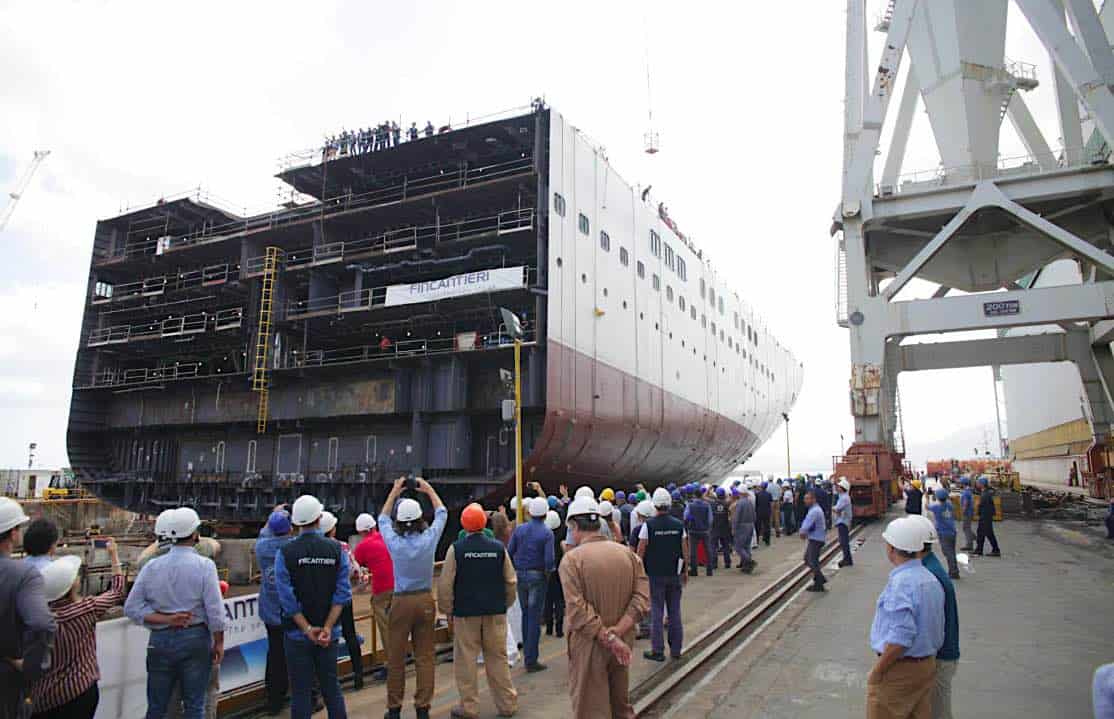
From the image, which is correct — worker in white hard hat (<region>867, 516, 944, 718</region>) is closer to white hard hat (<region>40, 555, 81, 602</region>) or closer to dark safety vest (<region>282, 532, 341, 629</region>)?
dark safety vest (<region>282, 532, 341, 629</region>)

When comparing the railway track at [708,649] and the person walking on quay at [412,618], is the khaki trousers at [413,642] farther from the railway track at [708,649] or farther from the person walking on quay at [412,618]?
the railway track at [708,649]

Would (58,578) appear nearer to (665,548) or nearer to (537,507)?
(537,507)

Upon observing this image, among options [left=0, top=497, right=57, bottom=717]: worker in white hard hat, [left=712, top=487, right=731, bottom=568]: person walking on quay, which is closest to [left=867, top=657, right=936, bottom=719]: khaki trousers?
[left=0, top=497, right=57, bottom=717]: worker in white hard hat

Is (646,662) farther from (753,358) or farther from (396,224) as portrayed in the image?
(753,358)

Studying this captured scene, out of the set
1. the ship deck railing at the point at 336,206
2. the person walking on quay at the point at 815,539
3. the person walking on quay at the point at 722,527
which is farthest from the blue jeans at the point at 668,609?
the ship deck railing at the point at 336,206

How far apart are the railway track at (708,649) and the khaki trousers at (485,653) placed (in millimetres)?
1170

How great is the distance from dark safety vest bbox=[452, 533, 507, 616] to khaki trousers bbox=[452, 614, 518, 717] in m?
0.09

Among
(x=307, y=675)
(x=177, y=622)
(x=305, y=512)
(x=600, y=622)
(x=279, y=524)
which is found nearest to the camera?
(x=177, y=622)

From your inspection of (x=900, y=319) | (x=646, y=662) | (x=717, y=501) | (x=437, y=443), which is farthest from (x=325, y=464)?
(x=900, y=319)

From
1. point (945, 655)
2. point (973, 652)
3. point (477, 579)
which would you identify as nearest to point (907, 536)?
point (945, 655)

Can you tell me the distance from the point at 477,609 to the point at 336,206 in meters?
20.1

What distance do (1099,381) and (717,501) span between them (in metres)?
20.9

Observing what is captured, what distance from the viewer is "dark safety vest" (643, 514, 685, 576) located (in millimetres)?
7605

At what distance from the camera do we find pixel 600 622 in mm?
4480
